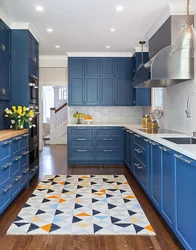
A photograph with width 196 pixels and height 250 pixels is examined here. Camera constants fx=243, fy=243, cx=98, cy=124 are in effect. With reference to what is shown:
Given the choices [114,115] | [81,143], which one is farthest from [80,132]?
[114,115]

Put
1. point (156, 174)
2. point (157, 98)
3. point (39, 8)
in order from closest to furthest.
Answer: point (156, 174)
point (39, 8)
point (157, 98)

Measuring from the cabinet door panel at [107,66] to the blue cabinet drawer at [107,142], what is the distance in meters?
1.67

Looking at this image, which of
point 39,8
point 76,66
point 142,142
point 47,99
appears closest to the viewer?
point 39,8

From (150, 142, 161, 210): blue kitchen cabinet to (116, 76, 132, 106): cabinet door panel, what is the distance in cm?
328

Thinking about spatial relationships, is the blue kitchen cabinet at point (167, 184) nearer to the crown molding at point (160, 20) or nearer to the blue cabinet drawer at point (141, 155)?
the blue cabinet drawer at point (141, 155)

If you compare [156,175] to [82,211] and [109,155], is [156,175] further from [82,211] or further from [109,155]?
[109,155]

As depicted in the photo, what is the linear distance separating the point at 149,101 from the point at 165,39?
237 cm

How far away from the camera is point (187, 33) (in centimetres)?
249

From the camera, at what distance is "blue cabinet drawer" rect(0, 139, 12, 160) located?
2.73 metres

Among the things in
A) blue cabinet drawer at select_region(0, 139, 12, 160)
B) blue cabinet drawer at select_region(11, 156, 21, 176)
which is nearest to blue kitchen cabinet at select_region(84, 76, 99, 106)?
blue cabinet drawer at select_region(11, 156, 21, 176)

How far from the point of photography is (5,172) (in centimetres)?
287

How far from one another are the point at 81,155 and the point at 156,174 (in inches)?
124

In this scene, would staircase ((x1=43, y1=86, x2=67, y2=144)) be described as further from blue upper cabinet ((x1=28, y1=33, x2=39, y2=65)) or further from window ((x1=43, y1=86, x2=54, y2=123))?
blue upper cabinet ((x1=28, y1=33, x2=39, y2=65))

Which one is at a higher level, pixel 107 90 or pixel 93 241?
pixel 107 90
